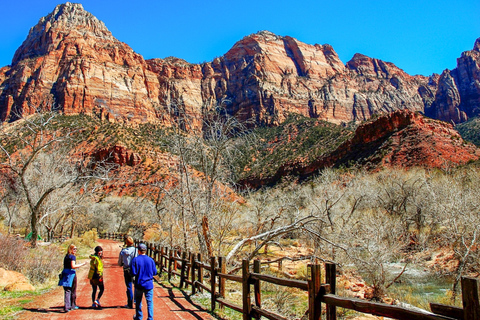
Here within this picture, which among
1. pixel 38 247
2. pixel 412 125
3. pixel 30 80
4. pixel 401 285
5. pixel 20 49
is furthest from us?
pixel 20 49

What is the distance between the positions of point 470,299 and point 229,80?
14975 centimetres

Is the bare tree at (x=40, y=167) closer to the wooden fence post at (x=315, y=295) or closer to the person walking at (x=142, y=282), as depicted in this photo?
the person walking at (x=142, y=282)

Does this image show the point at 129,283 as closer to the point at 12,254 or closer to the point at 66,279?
the point at 66,279

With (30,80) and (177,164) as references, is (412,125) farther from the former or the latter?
(30,80)

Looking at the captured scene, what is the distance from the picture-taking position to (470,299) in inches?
98.9

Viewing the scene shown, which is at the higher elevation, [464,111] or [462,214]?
[464,111]

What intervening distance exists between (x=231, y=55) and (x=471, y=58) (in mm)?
117326

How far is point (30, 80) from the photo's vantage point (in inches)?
3949

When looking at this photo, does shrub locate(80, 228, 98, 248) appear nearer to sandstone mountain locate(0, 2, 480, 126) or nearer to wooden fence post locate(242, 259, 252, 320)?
wooden fence post locate(242, 259, 252, 320)

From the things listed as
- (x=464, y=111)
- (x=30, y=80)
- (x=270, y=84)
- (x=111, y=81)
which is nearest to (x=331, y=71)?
(x=270, y=84)

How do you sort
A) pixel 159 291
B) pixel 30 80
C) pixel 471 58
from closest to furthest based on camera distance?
pixel 159 291 < pixel 30 80 < pixel 471 58

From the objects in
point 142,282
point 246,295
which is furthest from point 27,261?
point 246,295

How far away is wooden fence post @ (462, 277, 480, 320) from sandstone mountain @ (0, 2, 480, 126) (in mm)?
70157

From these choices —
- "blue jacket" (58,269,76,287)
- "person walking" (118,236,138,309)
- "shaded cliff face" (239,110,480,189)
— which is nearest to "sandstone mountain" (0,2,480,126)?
"shaded cliff face" (239,110,480,189)
